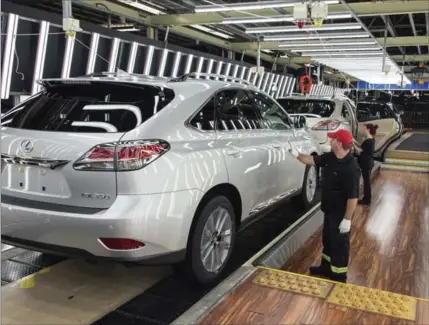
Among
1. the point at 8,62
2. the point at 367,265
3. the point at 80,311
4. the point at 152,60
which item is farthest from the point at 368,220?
the point at 152,60

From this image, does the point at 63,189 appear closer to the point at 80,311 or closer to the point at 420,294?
the point at 80,311

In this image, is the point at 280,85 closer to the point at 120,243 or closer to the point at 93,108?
the point at 93,108

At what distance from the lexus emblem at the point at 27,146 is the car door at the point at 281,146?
211 cm

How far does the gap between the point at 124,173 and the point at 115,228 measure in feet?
1.09

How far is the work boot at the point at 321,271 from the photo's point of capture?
148 inches

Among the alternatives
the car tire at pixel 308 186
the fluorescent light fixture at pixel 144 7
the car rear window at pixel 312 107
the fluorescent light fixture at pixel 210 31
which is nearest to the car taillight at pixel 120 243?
the car tire at pixel 308 186

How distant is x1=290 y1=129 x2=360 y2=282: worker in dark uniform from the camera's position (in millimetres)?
3424

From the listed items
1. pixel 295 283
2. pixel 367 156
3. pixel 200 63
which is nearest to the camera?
pixel 295 283

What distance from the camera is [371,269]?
3895 millimetres

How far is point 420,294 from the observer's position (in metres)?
3.43

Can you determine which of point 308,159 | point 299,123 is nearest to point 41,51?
point 299,123

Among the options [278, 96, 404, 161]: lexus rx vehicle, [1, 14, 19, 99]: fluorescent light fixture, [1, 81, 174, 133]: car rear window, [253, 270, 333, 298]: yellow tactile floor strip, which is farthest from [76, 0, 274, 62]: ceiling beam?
[253, 270, 333, 298]: yellow tactile floor strip

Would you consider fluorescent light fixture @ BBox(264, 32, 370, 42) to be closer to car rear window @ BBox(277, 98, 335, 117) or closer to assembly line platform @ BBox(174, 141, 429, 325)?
car rear window @ BBox(277, 98, 335, 117)

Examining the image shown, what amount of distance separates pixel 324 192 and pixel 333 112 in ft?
16.0
